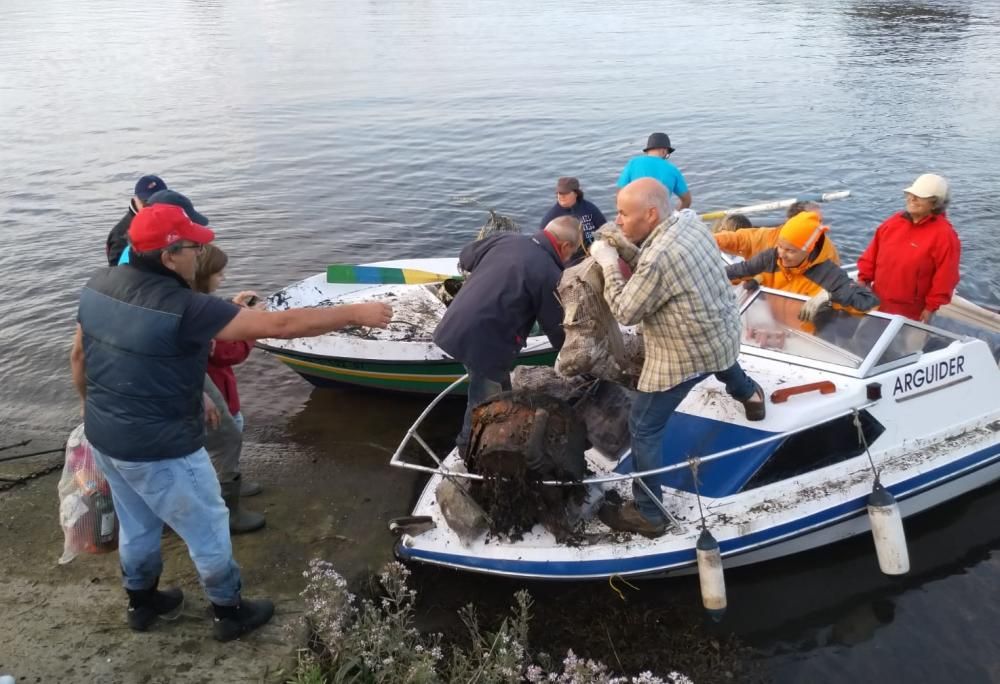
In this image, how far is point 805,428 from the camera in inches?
209

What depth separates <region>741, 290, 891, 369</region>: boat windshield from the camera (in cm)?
585

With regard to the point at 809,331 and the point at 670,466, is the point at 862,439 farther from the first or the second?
the point at 670,466

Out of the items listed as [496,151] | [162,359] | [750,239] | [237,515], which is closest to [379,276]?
[237,515]

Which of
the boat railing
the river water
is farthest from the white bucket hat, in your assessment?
the river water

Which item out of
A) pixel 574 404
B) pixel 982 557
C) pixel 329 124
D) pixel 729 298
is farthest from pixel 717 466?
pixel 329 124

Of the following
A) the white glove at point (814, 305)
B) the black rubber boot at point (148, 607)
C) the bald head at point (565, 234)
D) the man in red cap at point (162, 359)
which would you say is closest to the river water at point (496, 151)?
the white glove at point (814, 305)

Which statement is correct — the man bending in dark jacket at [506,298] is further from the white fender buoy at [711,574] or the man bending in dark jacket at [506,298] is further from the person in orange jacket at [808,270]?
the person in orange jacket at [808,270]

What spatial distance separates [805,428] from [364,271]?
5.18m

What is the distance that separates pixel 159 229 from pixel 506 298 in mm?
2066

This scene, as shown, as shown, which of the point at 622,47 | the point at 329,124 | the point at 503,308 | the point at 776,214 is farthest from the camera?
the point at 622,47

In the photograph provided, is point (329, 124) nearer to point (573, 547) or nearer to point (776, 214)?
point (776, 214)

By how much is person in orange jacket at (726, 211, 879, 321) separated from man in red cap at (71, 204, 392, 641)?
3465mm

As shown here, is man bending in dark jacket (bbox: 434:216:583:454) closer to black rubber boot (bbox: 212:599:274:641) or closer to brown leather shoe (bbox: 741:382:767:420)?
brown leather shoe (bbox: 741:382:767:420)

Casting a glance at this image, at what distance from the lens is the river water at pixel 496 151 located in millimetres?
5738
